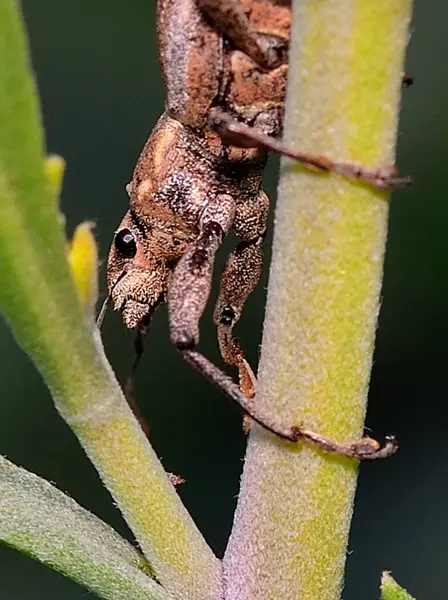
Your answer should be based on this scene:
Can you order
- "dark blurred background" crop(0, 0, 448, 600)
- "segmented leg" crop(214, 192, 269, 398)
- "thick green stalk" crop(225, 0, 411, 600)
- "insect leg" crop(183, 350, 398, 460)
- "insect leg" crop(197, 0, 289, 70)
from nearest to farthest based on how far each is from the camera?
1. "thick green stalk" crop(225, 0, 411, 600)
2. "insect leg" crop(183, 350, 398, 460)
3. "insect leg" crop(197, 0, 289, 70)
4. "segmented leg" crop(214, 192, 269, 398)
5. "dark blurred background" crop(0, 0, 448, 600)

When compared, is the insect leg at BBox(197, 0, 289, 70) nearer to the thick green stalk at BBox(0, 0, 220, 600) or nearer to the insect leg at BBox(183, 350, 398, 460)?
the insect leg at BBox(183, 350, 398, 460)

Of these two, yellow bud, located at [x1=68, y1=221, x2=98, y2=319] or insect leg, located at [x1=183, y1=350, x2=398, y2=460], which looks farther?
insect leg, located at [x1=183, y1=350, x2=398, y2=460]

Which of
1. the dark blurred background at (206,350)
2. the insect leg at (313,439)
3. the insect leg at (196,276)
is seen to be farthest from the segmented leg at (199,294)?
the dark blurred background at (206,350)

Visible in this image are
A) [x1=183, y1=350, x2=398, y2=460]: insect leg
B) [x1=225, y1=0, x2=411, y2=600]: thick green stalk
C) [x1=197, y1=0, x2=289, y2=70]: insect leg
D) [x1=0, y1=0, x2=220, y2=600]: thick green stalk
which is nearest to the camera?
[x1=0, y1=0, x2=220, y2=600]: thick green stalk

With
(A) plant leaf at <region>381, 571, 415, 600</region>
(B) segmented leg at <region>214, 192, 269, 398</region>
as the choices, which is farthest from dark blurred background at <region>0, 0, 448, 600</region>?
(A) plant leaf at <region>381, 571, 415, 600</region>

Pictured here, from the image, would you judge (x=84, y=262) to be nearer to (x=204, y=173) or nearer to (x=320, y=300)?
(x=320, y=300)

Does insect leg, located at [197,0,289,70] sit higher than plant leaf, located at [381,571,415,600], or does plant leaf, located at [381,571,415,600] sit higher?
insect leg, located at [197,0,289,70]
